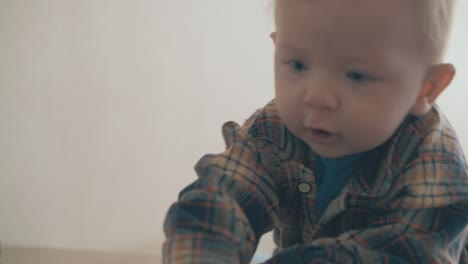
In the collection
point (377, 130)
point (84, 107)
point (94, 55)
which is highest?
point (94, 55)

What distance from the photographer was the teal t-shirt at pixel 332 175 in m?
0.60

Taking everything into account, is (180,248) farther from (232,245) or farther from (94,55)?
(94,55)

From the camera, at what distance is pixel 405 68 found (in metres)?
0.48

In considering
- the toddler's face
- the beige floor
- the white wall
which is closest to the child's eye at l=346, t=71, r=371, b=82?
the toddler's face

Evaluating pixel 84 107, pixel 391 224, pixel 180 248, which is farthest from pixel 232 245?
pixel 84 107

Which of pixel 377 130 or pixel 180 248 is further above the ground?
pixel 377 130

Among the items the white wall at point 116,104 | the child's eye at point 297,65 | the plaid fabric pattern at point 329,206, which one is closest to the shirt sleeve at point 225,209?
the plaid fabric pattern at point 329,206

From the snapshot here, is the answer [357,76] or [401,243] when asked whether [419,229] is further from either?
[357,76]

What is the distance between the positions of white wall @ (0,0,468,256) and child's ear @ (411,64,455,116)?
528 mm

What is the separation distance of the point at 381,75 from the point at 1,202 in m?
0.84

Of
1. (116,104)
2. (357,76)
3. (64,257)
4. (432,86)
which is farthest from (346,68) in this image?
(64,257)

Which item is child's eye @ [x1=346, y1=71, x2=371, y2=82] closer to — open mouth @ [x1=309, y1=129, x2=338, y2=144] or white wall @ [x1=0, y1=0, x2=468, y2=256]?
open mouth @ [x1=309, y1=129, x2=338, y2=144]

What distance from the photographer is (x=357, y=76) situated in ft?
1.54

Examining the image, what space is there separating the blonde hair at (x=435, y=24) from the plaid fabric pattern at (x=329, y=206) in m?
0.10
